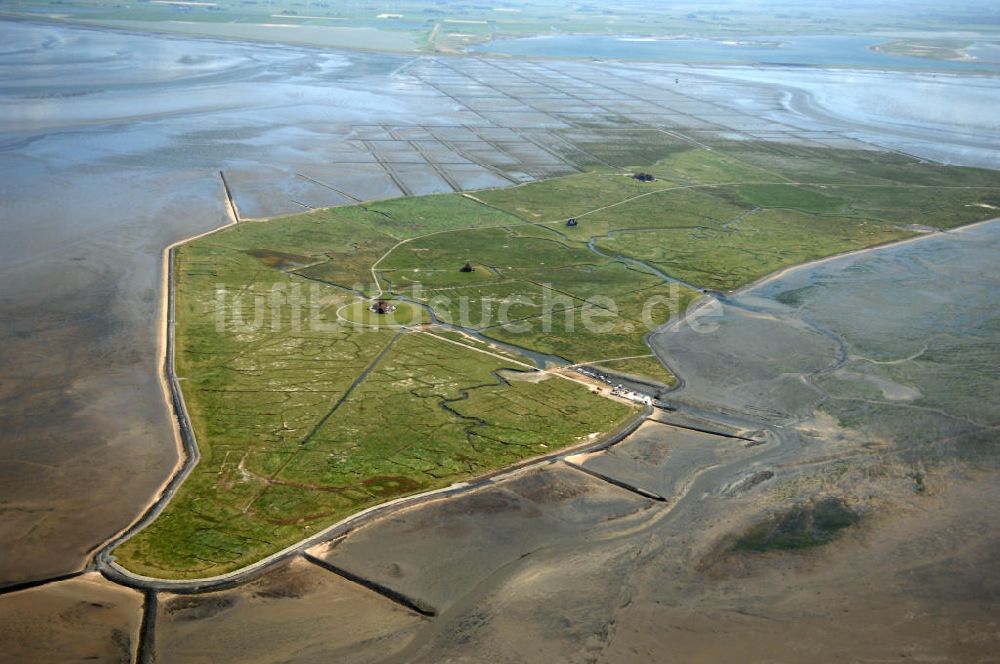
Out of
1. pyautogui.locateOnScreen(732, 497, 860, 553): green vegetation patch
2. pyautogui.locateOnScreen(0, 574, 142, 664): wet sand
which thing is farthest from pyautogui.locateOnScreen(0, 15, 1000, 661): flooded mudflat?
pyautogui.locateOnScreen(732, 497, 860, 553): green vegetation patch

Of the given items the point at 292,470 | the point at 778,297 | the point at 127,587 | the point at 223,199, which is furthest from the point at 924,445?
the point at 223,199

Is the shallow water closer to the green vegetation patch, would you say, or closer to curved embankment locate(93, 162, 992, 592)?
curved embankment locate(93, 162, 992, 592)

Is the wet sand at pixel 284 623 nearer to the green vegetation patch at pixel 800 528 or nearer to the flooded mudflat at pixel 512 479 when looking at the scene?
the flooded mudflat at pixel 512 479

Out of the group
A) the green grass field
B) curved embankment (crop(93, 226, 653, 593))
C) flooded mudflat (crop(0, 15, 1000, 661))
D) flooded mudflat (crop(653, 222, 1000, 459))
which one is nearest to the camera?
flooded mudflat (crop(0, 15, 1000, 661))

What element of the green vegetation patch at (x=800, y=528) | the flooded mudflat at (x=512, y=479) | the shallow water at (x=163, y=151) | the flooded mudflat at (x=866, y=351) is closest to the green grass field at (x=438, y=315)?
the flooded mudflat at (x=512, y=479)

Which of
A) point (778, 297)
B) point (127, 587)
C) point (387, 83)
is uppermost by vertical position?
point (387, 83)

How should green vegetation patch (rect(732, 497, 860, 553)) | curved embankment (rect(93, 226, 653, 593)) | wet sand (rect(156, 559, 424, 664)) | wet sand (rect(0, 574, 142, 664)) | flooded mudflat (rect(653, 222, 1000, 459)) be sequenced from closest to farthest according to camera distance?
wet sand (rect(0, 574, 142, 664))
wet sand (rect(156, 559, 424, 664))
curved embankment (rect(93, 226, 653, 593))
green vegetation patch (rect(732, 497, 860, 553))
flooded mudflat (rect(653, 222, 1000, 459))

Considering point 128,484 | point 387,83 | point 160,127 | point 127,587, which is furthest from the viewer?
Result: point 387,83

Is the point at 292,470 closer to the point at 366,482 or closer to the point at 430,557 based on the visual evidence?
the point at 366,482

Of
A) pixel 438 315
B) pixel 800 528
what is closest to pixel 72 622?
pixel 800 528
